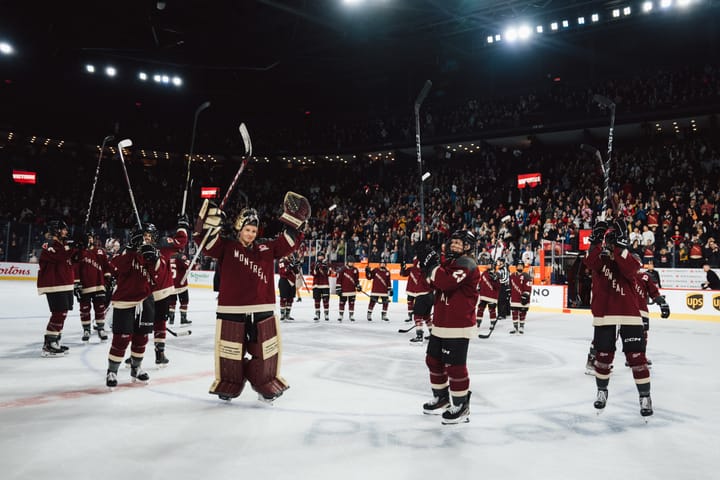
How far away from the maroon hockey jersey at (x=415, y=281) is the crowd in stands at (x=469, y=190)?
4.92 m

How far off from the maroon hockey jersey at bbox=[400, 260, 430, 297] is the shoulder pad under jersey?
4.25 m

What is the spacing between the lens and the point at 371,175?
3198cm

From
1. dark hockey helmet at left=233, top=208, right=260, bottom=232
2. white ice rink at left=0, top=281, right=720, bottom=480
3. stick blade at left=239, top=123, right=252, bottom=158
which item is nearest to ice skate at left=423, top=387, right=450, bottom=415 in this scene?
white ice rink at left=0, top=281, right=720, bottom=480

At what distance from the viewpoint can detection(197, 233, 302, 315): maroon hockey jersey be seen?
15.5ft

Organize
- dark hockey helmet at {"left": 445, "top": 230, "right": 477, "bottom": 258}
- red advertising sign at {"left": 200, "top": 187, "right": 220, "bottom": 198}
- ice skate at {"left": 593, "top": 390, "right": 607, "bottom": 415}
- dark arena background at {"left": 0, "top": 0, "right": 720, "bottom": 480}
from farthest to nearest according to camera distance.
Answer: red advertising sign at {"left": 200, "top": 187, "right": 220, "bottom": 198} → ice skate at {"left": 593, "top": 390, "right": 607, "bottom": 415} → dark hockey helmet at {"left": 445, "top": 230, "right": 477, "bottom": 258} → dark arena background at {"left": 0, "top": 0, "right": 720, "bottom": 480}

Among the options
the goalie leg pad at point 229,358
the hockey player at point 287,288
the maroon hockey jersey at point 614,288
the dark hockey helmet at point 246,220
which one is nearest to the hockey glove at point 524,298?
the hockey player at point 287,288

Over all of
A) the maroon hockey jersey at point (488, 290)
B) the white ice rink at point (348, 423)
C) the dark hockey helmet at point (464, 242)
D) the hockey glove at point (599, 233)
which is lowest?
the white ice rink at point (348, 423)

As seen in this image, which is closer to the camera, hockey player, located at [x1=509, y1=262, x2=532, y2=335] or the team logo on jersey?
hockey player, located at [x1=509, y1=262, x2=532, y2=335]

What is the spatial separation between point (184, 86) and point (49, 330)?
29.6 meters

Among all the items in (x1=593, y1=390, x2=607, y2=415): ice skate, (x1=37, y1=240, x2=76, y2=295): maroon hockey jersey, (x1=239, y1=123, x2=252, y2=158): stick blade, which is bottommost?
(x1=593, y1=390, x2=607, y2=415): ice skate

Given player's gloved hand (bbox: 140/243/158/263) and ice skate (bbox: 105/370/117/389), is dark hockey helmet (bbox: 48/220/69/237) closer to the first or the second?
player's gloved hand (bbox: 140/243/158/263)

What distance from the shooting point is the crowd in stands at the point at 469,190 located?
18.8 meters

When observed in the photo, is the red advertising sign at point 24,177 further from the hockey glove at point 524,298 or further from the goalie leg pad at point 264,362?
the goalie leg pad at point 264,362

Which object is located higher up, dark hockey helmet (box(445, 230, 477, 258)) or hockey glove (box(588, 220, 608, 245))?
hockey glove (box(588, 220, 608, 245))
